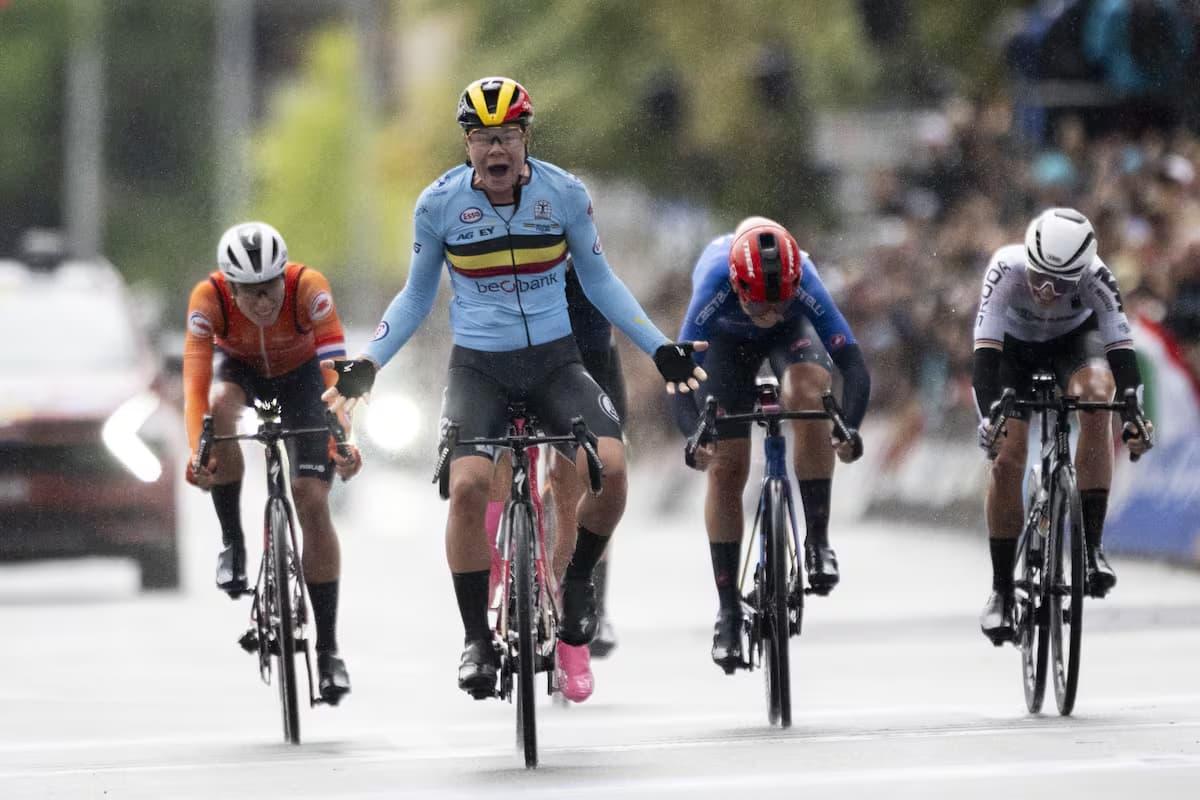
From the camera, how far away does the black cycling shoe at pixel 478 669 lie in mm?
10219

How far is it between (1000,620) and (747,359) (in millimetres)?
1463

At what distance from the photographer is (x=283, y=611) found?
11.5 meters

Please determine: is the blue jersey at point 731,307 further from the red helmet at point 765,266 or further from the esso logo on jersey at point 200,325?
the esso logo on jersey at point 200,325

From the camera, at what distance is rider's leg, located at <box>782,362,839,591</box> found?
39.0 ft

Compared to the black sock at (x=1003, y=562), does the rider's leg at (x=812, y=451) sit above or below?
above

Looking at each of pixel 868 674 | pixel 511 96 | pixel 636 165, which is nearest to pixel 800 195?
pixel 636 165

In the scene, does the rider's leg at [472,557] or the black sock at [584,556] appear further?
the black sock at [584,556]

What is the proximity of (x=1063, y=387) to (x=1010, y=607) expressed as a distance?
0.93 m

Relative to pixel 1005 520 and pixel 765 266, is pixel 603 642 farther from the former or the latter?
pixel 765 266

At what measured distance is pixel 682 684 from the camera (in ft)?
44.5

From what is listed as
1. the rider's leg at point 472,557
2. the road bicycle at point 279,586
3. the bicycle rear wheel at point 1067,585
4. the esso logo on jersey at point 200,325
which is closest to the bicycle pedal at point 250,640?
the road bicycle at point 279,586

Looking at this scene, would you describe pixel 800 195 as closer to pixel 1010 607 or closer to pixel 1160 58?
pixel 1160 58

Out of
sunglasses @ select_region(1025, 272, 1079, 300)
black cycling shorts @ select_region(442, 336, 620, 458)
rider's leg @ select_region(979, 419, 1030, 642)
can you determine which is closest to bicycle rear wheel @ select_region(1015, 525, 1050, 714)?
rider's leg @ select_region(979, 419, 1030, 642)

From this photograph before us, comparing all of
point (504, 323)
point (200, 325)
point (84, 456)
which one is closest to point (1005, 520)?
point (504, 323)
